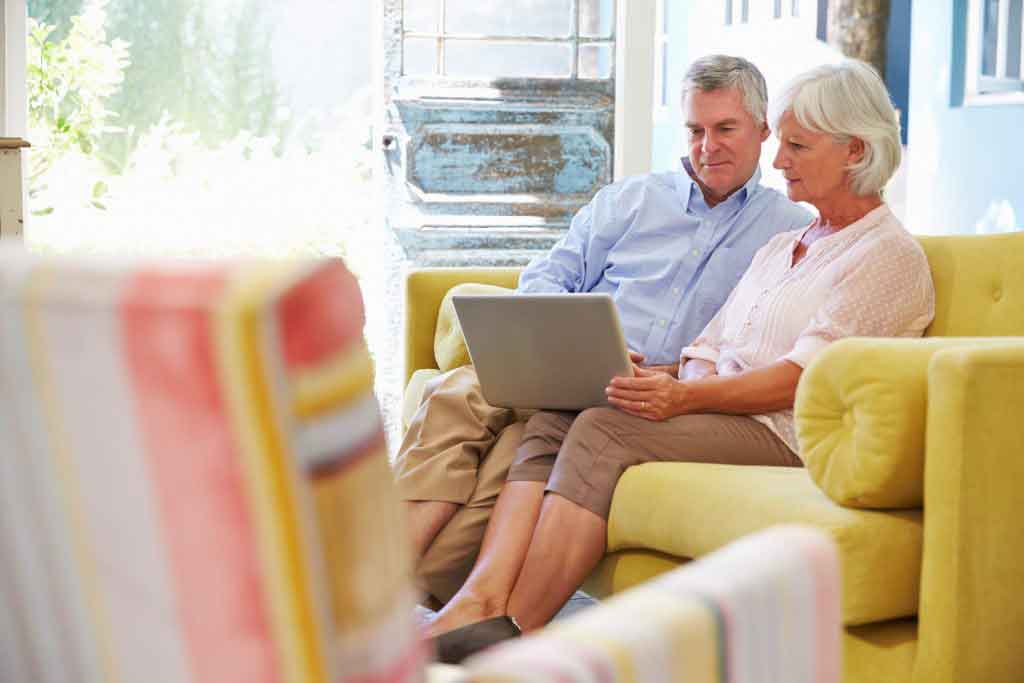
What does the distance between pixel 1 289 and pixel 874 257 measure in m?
2.04

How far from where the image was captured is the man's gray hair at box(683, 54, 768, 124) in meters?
2.93

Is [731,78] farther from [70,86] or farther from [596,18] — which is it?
[70,86]

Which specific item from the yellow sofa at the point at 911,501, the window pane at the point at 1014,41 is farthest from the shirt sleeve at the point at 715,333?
the window pane at the point at 1014,41

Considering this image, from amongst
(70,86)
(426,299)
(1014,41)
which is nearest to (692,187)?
(426,299)

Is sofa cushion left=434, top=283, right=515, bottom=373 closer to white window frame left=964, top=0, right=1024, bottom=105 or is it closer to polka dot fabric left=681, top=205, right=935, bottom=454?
polka dot fabric left=681, top=205, right=935, bottom=454

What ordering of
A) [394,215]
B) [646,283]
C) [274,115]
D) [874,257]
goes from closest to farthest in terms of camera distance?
[874,257] → [646,283] → [394,215] → [274,115]

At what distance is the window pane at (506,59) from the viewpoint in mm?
5191

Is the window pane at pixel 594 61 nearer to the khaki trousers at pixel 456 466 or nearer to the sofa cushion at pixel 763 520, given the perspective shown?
the khaki trousers at pixel 456 466

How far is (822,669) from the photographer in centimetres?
90

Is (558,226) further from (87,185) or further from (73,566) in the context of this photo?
(73,566)

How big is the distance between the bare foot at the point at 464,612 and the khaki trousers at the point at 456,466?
316 mm

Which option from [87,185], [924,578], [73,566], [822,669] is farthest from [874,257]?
[87,185]

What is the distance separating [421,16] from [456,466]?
9.39ft

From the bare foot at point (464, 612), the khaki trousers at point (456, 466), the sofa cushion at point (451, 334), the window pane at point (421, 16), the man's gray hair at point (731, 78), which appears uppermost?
the window pane at point (421, 16)
